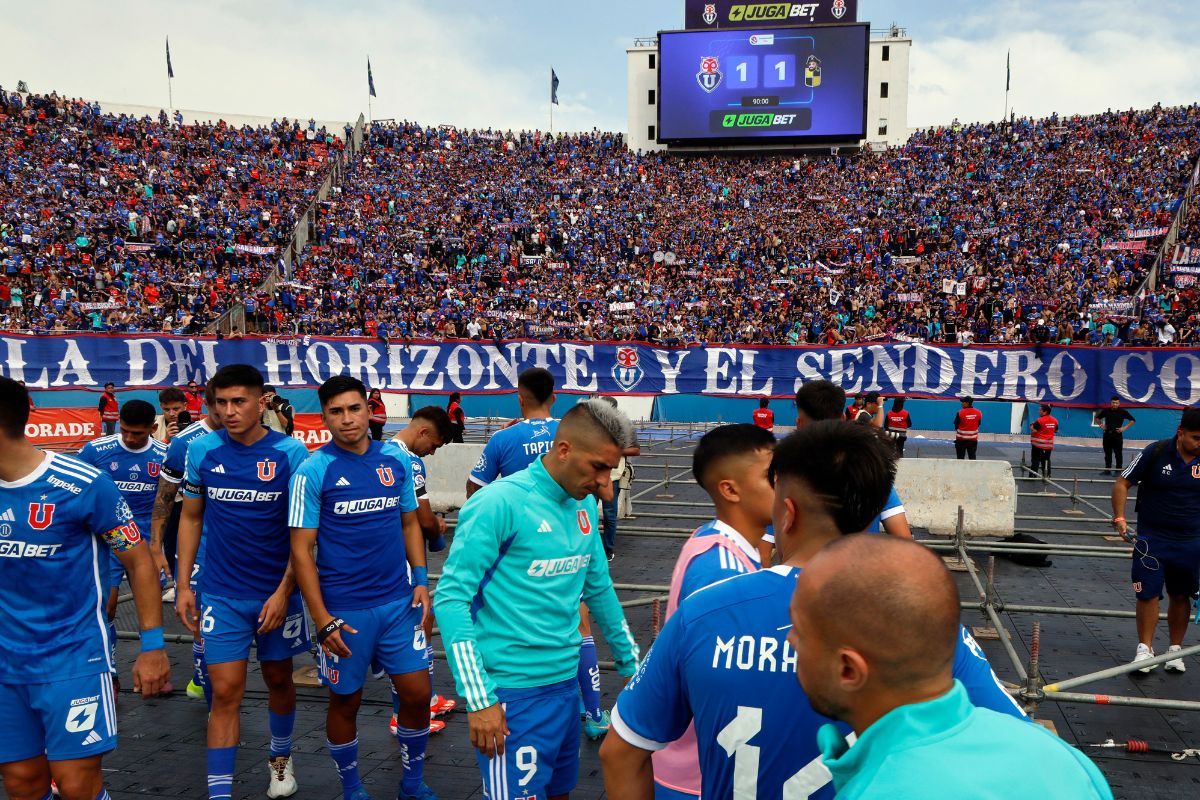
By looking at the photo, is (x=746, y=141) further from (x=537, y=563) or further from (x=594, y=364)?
(x=537, y=563)

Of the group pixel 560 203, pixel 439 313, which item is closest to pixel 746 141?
pixel 560 203

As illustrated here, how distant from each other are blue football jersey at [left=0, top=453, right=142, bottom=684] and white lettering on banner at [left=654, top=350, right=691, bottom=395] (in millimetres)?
11516

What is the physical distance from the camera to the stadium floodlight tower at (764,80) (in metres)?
49.8

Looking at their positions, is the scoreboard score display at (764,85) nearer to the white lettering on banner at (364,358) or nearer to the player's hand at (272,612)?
the white lettering on banner at (364,358)

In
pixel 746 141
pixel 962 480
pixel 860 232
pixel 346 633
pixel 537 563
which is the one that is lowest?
pixel 962 480

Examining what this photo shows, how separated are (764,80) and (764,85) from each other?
1.02 feet

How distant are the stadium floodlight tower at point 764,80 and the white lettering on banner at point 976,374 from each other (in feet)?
132

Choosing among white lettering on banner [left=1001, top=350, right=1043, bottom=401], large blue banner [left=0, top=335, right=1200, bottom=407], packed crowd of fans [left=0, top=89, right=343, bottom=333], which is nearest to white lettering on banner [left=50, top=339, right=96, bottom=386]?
large blue banner [left=0, top=335, right=1200, bottom=407]

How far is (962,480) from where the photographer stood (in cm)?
1120

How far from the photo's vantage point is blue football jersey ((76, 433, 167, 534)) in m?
6.95

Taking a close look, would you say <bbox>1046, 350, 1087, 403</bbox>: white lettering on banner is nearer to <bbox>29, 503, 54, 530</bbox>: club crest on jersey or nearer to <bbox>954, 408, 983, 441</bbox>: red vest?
<bbox>954, 408, 983, 441</bbox>: red vest

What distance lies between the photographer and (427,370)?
15.2m

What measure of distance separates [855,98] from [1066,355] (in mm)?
41171

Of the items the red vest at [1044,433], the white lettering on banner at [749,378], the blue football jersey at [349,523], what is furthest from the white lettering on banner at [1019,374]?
the blue football jersey at [349,523]
